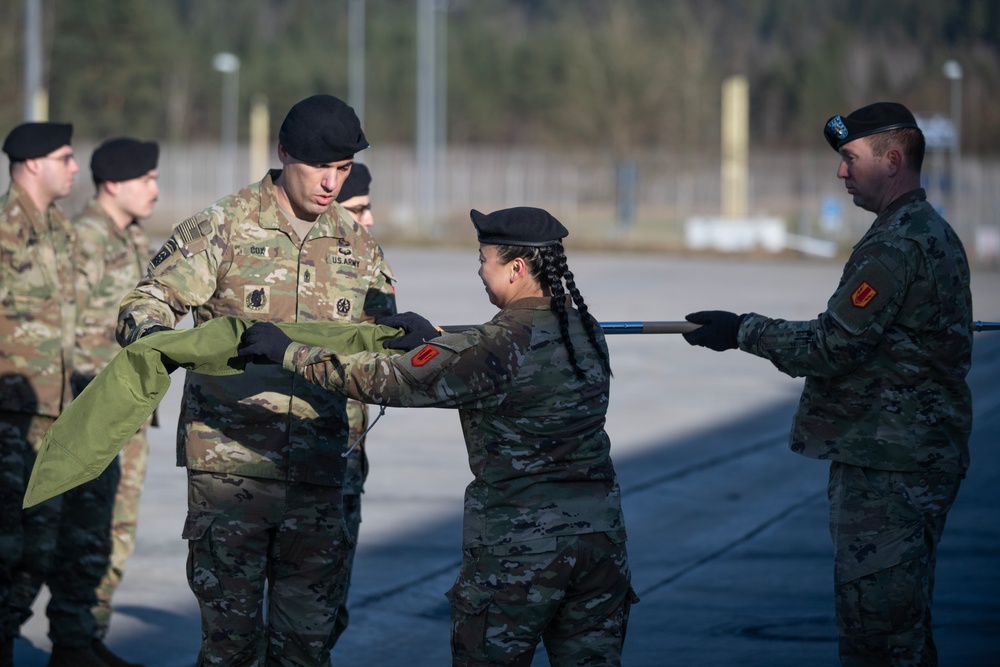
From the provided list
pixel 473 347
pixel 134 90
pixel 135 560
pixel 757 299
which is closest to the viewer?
pixel 473 347

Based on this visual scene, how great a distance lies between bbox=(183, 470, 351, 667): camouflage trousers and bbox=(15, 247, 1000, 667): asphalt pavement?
1408mm

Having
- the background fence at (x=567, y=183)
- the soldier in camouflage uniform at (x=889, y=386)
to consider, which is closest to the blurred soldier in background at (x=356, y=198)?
the soldier in camouflage uniform at (x=889, y=386)

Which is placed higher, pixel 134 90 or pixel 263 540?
pixel 134 90

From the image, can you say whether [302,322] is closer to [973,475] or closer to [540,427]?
[540,427]

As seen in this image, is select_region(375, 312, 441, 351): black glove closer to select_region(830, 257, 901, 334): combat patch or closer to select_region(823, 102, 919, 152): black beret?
select_region(830, 257, 901, 334): combat patch

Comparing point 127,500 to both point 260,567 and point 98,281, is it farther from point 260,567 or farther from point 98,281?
point 260,567

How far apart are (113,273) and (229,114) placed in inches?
2568

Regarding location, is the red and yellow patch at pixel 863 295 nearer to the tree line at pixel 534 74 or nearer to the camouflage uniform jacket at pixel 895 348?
the camouflage uniform jacket at pixel 895 348

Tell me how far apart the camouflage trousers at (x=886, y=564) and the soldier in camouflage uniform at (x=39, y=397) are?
3.18 metres

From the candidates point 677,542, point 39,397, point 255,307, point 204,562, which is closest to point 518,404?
point 255,307

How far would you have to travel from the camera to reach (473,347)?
392 centimetres

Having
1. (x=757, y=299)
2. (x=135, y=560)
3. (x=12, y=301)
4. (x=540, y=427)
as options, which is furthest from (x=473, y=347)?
(x=757, y=299)

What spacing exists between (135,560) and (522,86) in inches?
3029

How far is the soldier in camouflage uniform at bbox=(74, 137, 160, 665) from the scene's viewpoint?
20.5 ft
